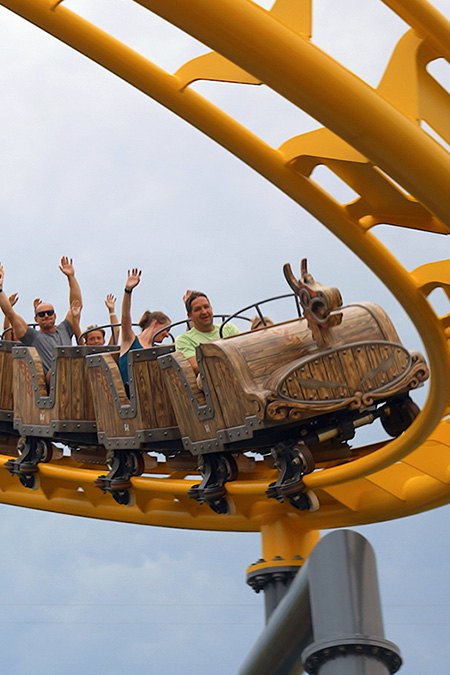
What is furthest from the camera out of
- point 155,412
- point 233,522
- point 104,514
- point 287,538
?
point 104,514

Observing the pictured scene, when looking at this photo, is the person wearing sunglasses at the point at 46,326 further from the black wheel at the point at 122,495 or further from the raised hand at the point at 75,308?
the black wheel at the point at 122,495

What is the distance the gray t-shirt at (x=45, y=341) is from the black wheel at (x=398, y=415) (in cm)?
248

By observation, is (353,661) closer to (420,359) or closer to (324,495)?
(420,359)

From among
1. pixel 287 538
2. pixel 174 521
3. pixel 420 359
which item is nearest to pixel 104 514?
pixel 174 521

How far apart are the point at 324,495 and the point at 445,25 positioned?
387cm

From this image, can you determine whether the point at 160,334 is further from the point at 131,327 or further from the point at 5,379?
the point at 5,379

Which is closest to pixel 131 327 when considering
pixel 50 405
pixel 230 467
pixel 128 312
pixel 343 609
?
pixel 128 312

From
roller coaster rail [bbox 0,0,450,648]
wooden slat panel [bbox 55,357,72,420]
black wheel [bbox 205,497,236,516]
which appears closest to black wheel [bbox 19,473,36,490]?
wooden slat panel [bbox 55,357,72,420]

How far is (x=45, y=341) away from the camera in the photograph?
23.9 ft

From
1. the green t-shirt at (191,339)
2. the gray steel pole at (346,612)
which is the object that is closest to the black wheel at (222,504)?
the green t-shirt at (191,339)

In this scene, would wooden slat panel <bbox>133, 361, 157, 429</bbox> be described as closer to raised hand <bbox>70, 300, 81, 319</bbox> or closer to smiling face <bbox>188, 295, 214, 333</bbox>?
smiling face <bbox>188, 295, 214, 333</bbox>

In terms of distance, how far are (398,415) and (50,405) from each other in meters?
2.36

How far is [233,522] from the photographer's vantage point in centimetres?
734

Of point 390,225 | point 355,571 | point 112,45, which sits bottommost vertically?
point 355,571
